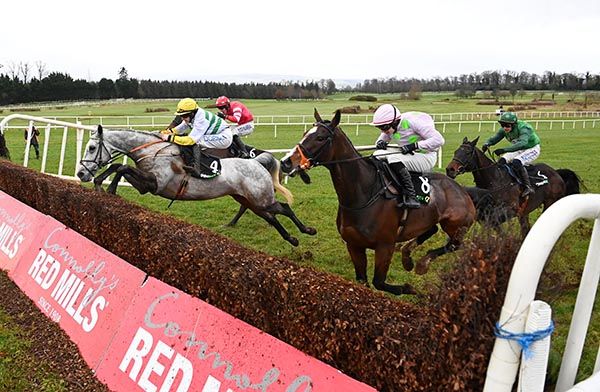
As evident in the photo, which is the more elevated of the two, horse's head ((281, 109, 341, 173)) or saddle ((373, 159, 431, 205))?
horse's head ((281, 109, 341, 173))

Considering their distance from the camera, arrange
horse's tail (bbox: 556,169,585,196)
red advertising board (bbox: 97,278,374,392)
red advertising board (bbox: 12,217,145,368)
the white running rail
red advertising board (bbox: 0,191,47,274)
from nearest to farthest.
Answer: the white running rail, red advertising board (bbox: 97,278,374,392), red advertising board (bbox: 12,217,145,368), red advertising board (bbox: 0,191,47,274), horse's tail (bbox: 556,169,585,196)

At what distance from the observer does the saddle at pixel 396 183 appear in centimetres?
505

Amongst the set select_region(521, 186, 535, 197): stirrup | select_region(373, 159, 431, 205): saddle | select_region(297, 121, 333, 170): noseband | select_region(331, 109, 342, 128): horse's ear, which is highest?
select_region(331, 109, 342, 128): horse's ear

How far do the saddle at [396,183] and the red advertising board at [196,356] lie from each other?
7.74ft

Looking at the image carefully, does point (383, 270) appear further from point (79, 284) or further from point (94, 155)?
point (94, 155)

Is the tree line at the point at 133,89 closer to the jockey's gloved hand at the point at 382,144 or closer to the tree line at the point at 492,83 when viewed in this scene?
the tree line at the point at 492,83

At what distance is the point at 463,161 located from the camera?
7168mm

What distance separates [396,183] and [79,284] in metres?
3.06

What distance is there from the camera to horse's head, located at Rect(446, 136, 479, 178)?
7.13 meters

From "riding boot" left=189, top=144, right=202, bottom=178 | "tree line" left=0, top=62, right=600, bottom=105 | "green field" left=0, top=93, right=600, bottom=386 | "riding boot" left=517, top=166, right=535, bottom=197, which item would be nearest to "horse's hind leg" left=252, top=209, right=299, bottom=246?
"green field" left=0, top=93, right=600, bottom=386

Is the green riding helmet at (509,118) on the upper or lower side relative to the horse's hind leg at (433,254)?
upper

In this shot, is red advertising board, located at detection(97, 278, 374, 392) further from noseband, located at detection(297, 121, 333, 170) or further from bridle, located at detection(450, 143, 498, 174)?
bridle, located at detection(450, 143, 498, 174)

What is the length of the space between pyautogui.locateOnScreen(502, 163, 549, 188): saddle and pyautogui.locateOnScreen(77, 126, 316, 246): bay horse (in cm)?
Answer: 289

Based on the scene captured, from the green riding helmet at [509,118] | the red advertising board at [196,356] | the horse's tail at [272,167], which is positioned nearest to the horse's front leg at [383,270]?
the red advertising board at [196,356]
